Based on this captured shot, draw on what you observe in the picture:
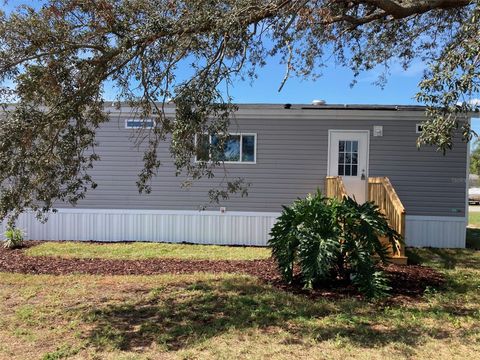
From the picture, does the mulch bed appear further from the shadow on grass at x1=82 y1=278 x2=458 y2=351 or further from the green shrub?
the shadow on grass at x1=82 y1=278 x2=458 y2=351

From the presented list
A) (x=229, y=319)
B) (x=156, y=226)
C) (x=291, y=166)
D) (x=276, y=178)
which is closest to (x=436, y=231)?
(x=291, y=166)

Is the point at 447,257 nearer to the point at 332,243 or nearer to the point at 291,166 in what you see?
the point at 291,166

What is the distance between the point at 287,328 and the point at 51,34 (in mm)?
4400

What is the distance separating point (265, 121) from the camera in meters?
10.6

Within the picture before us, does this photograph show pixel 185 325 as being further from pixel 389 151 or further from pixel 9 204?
pixel 389 151

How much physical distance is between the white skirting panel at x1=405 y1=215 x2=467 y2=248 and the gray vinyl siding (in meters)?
0.17

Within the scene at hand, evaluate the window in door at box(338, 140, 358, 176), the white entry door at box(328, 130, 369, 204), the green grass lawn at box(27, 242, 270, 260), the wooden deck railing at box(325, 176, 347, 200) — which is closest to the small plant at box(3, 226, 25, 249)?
the green grass lawn at box(27, 242, 270, 260)

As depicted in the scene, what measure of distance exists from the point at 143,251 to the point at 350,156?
5344mm

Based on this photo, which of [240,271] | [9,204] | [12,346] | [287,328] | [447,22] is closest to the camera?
[12,346]

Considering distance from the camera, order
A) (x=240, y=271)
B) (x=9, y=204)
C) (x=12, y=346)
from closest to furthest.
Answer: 1. (x=12, y=346)
2. (x=9, y=204)
3. (x=240, y=271)

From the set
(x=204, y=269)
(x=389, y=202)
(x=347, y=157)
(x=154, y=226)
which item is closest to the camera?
(x=204, y=269)

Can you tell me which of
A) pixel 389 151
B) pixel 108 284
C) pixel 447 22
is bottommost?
pixel 108 284

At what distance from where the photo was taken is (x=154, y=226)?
10836 mm

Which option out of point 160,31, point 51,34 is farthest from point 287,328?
point 51,34
